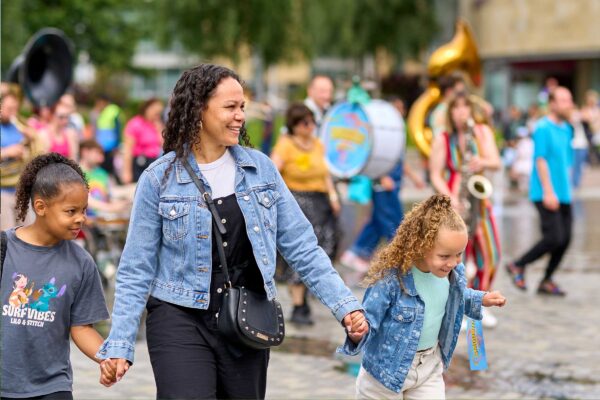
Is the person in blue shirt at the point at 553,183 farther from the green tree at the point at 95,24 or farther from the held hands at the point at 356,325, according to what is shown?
the green tree at the point at 95,24

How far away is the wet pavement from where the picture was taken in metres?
6.50

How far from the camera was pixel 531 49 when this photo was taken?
138 feet

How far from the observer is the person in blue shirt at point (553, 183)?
9.77 metres

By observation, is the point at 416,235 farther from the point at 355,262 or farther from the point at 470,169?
the point at 355,262

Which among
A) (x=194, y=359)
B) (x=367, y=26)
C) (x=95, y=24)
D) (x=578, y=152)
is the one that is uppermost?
(x=95, y=24)

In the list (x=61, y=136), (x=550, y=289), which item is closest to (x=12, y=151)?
(x=61, y=136)

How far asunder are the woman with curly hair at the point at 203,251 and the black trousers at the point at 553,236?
604cm

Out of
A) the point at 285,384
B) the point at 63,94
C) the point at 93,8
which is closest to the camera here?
the point at 285,384

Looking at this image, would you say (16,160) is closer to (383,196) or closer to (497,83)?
(383,196)

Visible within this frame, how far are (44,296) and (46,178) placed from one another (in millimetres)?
420

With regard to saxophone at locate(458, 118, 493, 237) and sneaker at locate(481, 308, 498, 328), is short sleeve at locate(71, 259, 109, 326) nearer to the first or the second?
saxophone at locate(458, 118, 493, 237)

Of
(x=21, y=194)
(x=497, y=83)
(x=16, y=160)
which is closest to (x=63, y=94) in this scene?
(x=16, y=160)

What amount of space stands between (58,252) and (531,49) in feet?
130

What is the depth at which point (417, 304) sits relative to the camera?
456 cm
